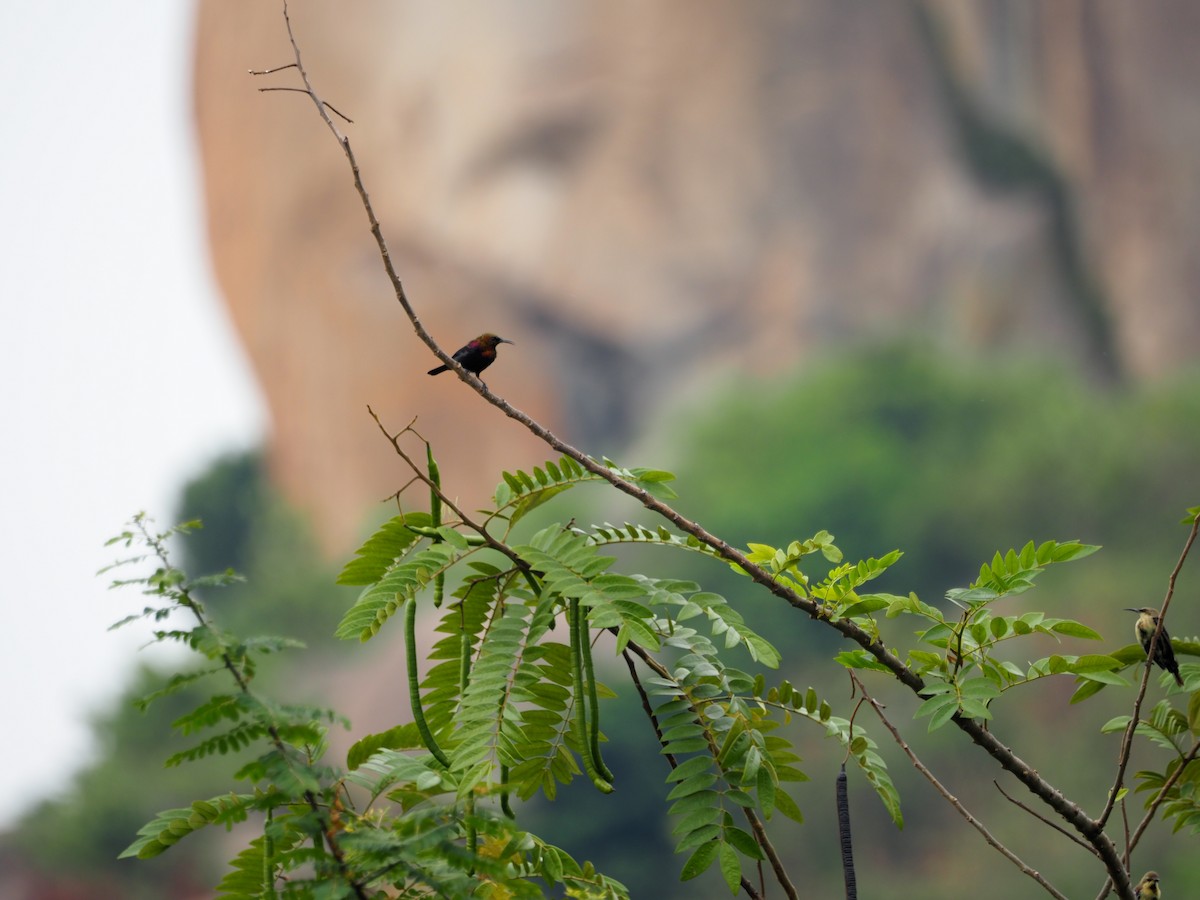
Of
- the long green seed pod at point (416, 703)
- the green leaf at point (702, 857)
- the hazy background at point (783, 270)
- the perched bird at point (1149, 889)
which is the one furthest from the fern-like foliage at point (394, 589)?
the hazy background at point (783, 270)

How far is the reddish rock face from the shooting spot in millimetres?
23984

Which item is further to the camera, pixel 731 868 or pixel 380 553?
pixel 380 553

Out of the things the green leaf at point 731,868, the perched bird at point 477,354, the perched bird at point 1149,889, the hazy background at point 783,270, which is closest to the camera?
the green leaf at point 731,868

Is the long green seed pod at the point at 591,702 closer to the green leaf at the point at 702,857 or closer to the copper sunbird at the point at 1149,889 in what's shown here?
the green leaf at the point at 702,857

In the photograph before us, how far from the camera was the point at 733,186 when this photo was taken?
2469cm

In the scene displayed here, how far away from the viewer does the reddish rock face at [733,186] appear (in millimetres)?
23984

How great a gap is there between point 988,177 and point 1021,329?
2.97 metres

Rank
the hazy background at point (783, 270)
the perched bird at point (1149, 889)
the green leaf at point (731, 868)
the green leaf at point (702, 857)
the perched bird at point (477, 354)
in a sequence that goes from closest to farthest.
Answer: the green leaf at point (731, 868)
the green leaf at point (702, 857)
the perched bird at point (1149, 889)
the perched bird at point (477, 354)
the hazy background at point (783, 270)

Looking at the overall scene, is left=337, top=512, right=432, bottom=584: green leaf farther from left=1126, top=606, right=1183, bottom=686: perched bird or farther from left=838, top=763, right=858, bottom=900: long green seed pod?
left=1126, top=606, right=1183, bottom=686: perched bird

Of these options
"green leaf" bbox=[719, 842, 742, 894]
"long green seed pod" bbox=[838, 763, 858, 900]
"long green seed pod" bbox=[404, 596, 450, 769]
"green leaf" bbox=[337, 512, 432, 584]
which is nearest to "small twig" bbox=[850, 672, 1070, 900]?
"long green seed pod" bbox=[838, 763, 858, 900]

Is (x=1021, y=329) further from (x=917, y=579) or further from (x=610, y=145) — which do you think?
(x=610, y=145)

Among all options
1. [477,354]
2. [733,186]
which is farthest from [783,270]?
[477,354]

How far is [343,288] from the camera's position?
86.6 feet

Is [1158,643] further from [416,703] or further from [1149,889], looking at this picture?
[416,703]
